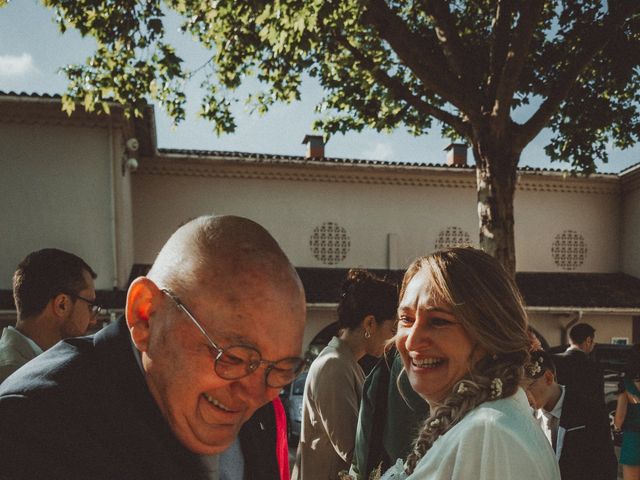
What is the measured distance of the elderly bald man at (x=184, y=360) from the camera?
1.03m

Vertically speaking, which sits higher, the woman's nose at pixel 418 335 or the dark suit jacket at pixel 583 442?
the woman's nose at pixel 418 335

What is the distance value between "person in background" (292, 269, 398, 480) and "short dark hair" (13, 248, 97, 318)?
162cm

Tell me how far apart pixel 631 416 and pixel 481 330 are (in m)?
4.84

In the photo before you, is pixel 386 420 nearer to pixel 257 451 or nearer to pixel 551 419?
pixel 257 451

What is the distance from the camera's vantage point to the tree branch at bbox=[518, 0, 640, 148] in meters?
6.75

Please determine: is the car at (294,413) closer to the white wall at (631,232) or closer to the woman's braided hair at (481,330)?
the woman's braided hair at (481,330)

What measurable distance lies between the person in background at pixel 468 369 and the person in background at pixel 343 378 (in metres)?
0.93

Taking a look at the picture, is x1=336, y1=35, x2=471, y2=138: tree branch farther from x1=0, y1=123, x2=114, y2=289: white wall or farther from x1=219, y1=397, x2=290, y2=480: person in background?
x1=0, y1=123, x2=114, y2=289: white wall

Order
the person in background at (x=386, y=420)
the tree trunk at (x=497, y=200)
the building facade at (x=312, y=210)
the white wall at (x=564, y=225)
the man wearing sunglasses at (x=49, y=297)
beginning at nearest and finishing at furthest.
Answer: the person in background at (x=386, y=420), the man wearing sunglasses at (x=49, y=297), the tree trunk at (x=497, y=200), the building facade at (x=312, y=210), the white wall at (x=564, y=225)

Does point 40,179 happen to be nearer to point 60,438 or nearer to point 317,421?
point 317,421

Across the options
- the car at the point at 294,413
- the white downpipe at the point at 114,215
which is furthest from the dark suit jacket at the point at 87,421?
the white downpipe at the point at 114,215

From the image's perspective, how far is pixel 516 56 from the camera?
6379 mm

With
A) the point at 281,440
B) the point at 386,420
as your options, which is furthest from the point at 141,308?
the point at 386,420

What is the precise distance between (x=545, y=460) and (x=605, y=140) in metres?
8.99
